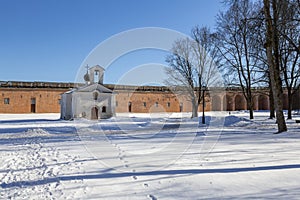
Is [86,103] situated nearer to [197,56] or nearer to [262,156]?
[197,56]

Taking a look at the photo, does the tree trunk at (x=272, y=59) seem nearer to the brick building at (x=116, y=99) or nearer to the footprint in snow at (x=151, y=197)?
the footprint in snow at (x=151, y=197)

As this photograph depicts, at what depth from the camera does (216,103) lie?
167 ft

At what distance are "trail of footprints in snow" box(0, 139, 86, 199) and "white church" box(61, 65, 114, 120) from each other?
1026 inches

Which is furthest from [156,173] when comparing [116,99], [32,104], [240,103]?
[240,103]

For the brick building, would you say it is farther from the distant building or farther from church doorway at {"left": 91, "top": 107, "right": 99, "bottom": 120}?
church doorway at {"left": 91, "top": 107, "right": 99, "bottom": 120}

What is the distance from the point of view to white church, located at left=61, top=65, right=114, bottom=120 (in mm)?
33438

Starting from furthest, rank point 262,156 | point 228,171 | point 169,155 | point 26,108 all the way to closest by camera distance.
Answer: point 26,108 → point 169,155 → point 262,156 → point 228,171

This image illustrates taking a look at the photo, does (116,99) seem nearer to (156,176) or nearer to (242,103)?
(242,103)

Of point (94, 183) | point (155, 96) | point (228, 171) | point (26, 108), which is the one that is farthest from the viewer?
point (155, 96)

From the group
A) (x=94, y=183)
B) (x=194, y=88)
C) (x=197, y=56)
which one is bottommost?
(x=94, y=183)

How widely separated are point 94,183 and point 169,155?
10.3ft

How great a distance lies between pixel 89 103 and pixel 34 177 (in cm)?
2901

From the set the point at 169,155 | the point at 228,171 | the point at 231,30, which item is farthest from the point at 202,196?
the point at 231,30

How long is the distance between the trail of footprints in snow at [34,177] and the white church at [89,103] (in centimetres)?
2606
